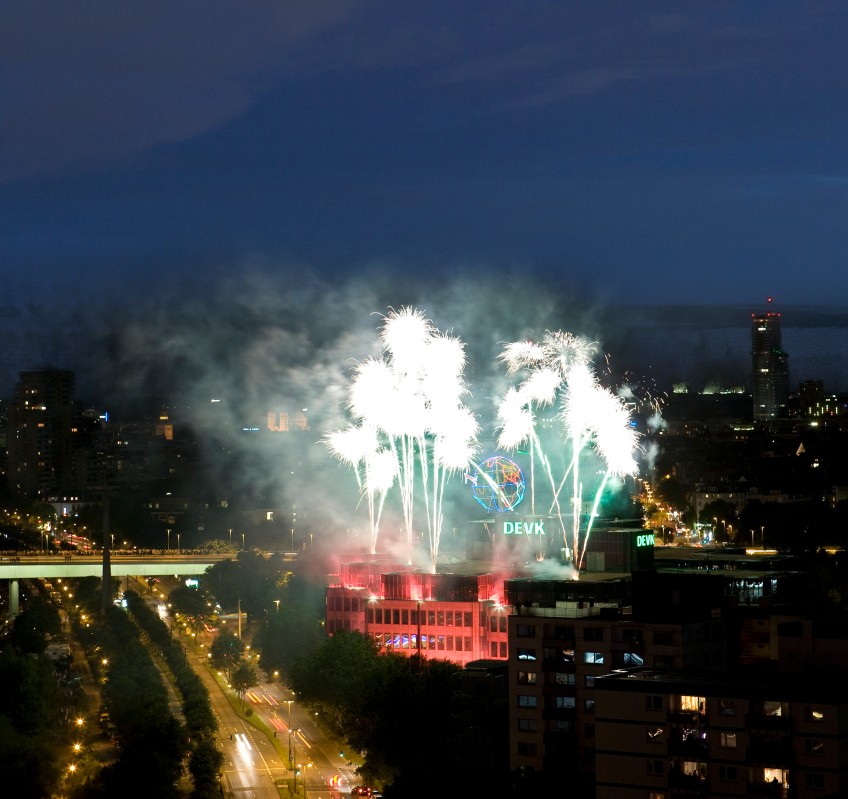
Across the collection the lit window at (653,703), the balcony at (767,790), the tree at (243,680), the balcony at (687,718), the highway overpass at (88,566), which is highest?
the highway overpass at (88,566)

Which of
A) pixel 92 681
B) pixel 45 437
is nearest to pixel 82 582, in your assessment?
pixel 92 681

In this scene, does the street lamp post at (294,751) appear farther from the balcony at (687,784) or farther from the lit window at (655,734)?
the balcony at (687,784)

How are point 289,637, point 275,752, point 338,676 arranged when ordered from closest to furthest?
1. point 275,752
2. point 338,676
3. point 289,637

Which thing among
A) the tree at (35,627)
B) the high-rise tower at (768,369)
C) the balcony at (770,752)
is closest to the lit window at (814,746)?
the balcony at (770,752)

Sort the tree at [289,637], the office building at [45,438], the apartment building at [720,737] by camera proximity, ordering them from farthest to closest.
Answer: the office building at [45,438] < the tree at [289,637] < the apartment building at [720,737]

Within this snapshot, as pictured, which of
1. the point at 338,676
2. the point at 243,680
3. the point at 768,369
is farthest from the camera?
the point at 768,369

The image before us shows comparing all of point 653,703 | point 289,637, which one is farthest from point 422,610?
point 653,703

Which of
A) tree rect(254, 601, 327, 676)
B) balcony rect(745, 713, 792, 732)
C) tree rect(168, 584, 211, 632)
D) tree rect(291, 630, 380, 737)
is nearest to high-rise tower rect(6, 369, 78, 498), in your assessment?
tree rect(168, 584, 211, 632)

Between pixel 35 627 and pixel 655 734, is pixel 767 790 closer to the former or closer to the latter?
pixel 655 734
